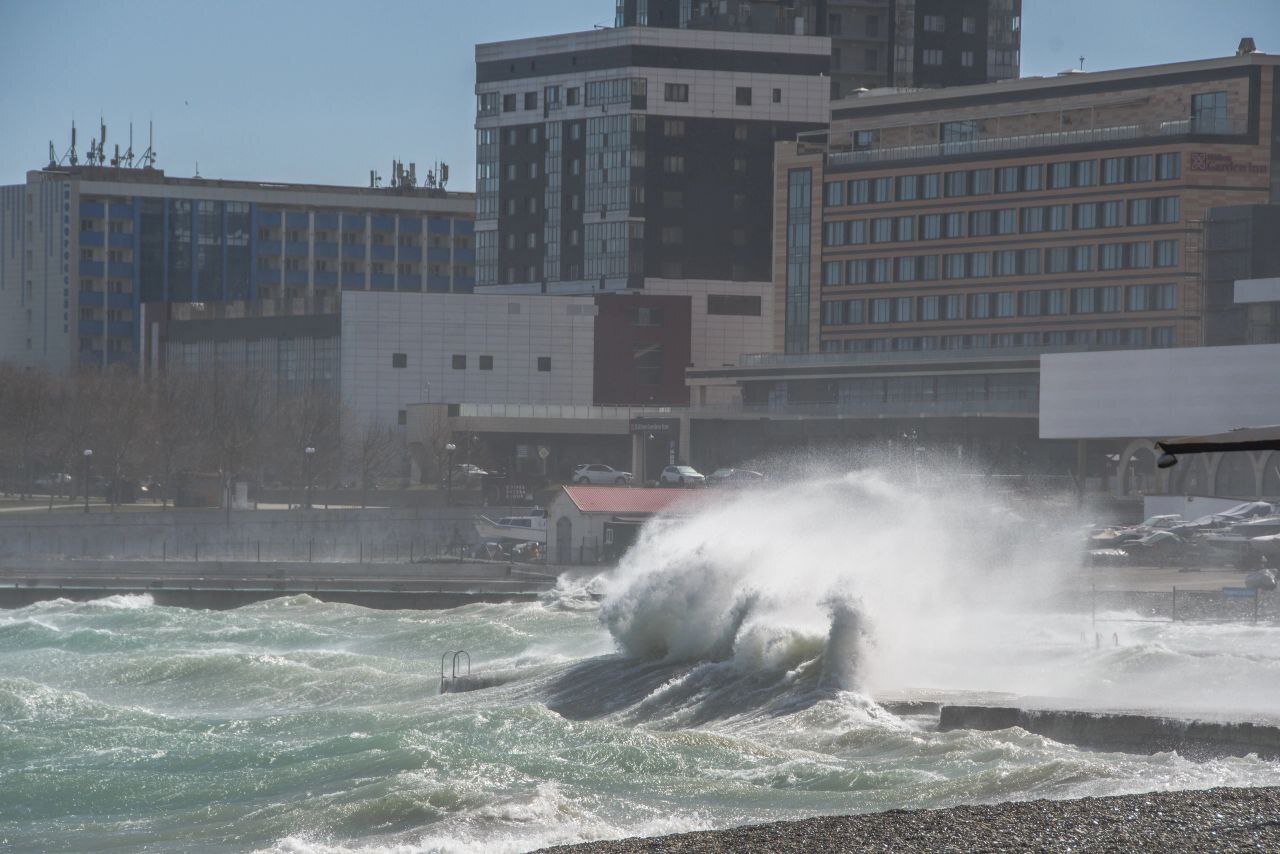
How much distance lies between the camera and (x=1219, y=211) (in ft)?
334

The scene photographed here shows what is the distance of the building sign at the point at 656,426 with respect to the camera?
11500cm

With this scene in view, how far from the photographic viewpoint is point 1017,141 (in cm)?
11231

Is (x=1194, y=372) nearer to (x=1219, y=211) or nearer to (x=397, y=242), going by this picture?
(x=1219, y=211)

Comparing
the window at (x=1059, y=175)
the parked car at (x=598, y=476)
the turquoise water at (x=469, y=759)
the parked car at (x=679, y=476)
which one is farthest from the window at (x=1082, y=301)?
the turquoise water at (x=469, y=759)

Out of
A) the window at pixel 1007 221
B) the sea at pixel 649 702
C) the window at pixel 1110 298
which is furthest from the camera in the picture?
the window at pixel 1007 221

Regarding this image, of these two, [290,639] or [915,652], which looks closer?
[915,652]

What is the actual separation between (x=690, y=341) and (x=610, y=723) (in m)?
97.4

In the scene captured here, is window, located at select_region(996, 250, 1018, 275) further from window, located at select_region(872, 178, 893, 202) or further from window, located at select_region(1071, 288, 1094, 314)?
window, located at select_region(872, 178, 893, 202)

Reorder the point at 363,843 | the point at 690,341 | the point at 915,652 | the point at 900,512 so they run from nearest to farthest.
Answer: the point at 363,843
the point at 915,652
the point at 900,512
the point at 690,341

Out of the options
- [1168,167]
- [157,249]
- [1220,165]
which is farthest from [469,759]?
[157,249]

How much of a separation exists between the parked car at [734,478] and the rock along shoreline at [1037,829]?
214 feet

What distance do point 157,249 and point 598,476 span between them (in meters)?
67.4

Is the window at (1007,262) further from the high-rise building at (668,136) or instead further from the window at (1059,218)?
the high-rise building at (668,136)

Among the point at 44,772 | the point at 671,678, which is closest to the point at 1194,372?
the point at 671,678
